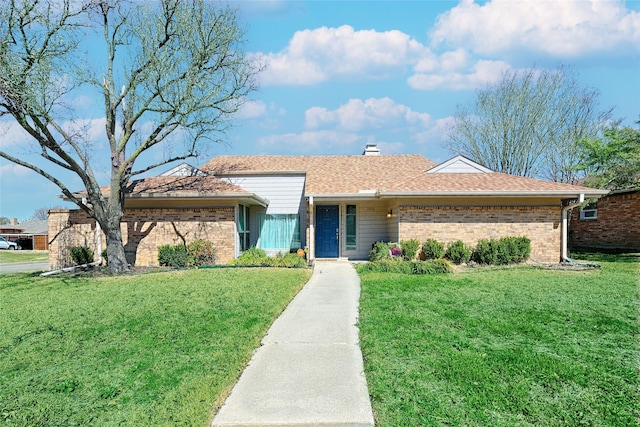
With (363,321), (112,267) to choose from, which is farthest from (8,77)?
(363,321)

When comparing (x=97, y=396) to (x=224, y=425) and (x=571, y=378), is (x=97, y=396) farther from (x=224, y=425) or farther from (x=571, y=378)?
(x=571, y=378)

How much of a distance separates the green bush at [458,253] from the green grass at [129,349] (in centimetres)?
682

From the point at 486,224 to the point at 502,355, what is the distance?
10039 mm

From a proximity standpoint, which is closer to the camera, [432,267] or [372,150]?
[432,267]

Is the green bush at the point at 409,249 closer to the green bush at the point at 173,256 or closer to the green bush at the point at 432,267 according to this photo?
the green bush at the point at 432,267

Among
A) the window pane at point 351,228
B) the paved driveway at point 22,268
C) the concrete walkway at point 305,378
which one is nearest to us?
the concrete walkway at point 305,378

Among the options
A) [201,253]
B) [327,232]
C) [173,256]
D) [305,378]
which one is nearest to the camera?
[305,378]

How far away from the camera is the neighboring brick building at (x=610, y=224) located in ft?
57.2

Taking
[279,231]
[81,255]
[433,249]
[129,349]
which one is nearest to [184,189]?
[279,231]

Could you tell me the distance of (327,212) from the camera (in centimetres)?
1576

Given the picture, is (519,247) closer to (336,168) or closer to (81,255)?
(336,168)

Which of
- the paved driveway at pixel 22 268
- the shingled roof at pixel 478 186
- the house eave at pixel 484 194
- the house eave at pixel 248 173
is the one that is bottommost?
the paved driveway at pixel 22 268

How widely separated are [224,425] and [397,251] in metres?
10.8

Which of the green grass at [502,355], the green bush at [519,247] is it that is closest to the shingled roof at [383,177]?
the green bush at [519,247]
